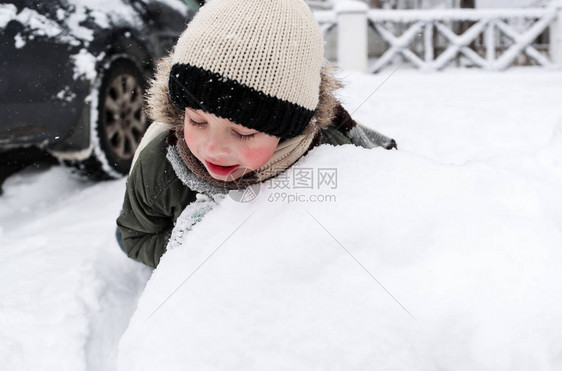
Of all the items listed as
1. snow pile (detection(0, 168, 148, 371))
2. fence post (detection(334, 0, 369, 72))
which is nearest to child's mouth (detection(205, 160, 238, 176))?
snow pile (detection(0, 168, 148, 371))

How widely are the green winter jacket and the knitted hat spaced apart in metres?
0.42

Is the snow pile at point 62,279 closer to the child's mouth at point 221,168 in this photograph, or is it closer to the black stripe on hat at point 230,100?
the child's mouth at point 221,168

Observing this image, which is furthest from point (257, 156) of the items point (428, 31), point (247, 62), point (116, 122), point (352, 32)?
point (428, 31)

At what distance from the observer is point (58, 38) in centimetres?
233

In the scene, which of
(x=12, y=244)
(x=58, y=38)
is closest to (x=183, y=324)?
(x=12, y=244)

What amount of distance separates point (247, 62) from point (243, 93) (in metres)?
0.08

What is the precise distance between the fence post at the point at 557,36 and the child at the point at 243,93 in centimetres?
725

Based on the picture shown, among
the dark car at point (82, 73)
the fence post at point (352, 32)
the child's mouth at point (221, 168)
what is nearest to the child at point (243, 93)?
the child's mouth at point (221, 168)

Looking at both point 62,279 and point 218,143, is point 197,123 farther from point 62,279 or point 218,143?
point 62,279

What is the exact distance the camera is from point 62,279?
179 centimetres

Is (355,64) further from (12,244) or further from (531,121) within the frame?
(12,244)

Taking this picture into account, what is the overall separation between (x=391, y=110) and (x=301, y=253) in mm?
3135

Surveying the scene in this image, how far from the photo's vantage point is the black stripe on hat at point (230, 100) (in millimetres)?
1300

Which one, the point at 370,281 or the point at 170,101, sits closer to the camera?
the point at 370,281
